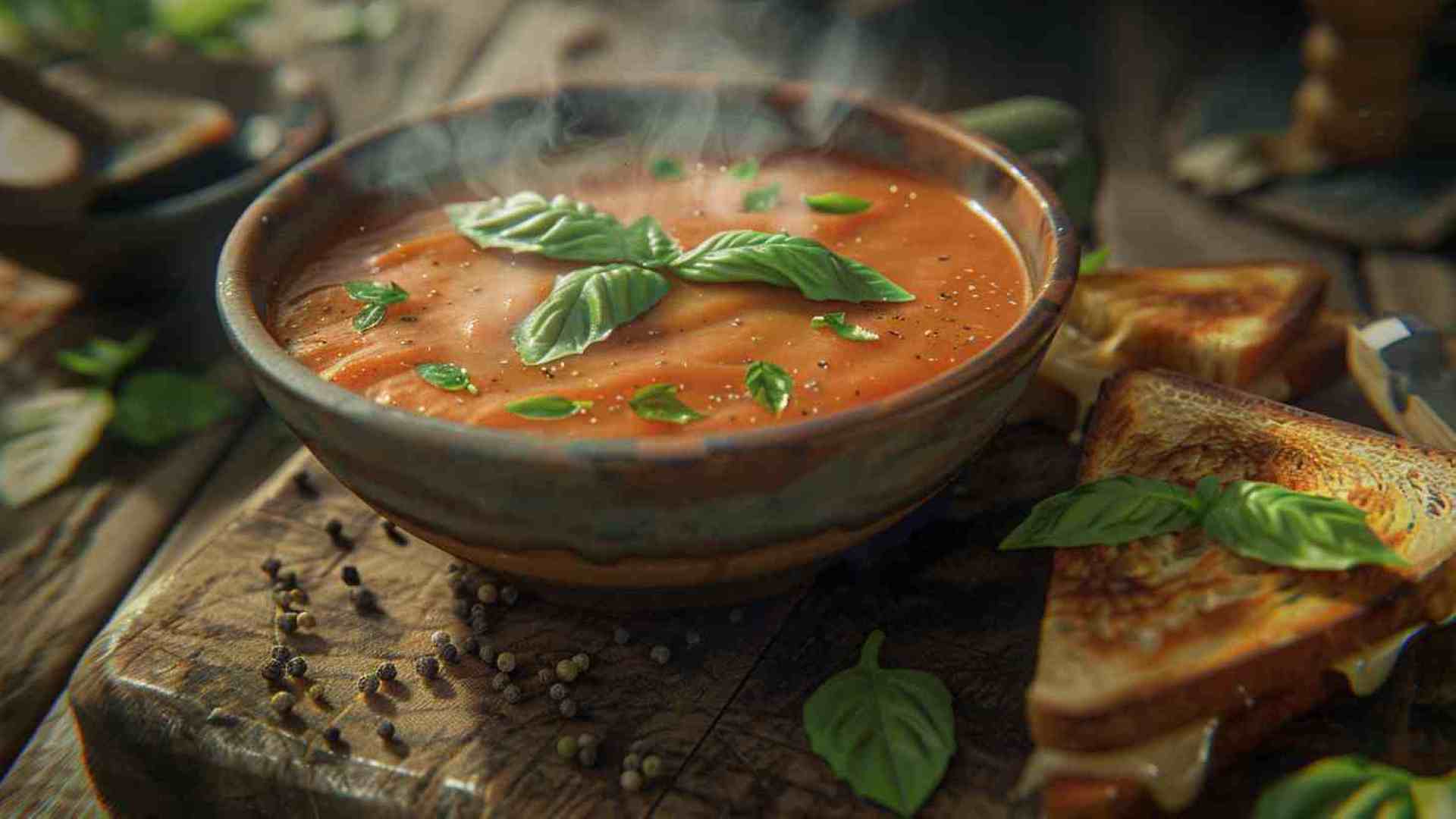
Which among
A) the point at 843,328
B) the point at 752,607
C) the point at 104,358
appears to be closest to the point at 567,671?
the point at 752,607

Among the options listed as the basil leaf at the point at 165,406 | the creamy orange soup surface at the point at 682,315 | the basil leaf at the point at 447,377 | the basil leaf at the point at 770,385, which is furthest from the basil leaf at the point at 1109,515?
the basil leaf at the point at 165,406

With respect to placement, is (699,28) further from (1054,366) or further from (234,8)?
(1054,366)

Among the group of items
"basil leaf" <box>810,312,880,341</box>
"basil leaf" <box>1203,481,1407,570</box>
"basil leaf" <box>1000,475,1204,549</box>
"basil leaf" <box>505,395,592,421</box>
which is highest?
"basil leaf" <box>505,395,592,421</box>

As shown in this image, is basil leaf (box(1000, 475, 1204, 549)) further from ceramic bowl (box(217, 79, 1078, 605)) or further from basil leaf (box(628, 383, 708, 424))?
basil leaf (box(628, 383, 708, 424))

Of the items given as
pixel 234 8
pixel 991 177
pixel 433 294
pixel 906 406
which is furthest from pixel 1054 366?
pixel 234 8

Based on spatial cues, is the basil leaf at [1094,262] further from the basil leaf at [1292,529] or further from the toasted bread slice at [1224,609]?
the basil leaf at [1292,529]

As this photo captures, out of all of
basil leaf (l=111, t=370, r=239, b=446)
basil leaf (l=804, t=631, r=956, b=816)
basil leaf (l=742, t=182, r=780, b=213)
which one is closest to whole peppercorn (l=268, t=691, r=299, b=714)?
basil leaf (l=804, t=631, r=956, b=816)

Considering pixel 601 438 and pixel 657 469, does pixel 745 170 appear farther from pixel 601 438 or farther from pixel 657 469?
pixel 657 469

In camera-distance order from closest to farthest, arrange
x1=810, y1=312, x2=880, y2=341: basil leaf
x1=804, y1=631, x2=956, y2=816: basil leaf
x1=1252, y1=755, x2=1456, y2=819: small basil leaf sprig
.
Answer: x1=1252, y1=755, x2=1456, y2=819: small basil leaf sprig, x1=804, y1=631, x2=956, y2=816: basil leaf, x1=810, y1=312, x2=880, y2=341: basil leaf
